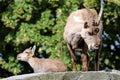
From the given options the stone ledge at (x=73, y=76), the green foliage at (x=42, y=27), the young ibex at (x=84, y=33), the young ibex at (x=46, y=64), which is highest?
the young ibex at (x=84, y=33)

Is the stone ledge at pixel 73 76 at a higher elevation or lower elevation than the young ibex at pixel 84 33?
lower

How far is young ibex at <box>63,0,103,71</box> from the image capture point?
1337cm

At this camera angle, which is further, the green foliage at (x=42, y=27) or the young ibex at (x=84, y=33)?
the green foliage at (x=42, y=27)

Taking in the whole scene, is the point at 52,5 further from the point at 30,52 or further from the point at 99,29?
the point at 99,29

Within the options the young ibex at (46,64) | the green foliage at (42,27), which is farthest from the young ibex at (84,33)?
the green foliage at (42,27)

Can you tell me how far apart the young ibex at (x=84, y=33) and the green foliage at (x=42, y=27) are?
26.6 ft

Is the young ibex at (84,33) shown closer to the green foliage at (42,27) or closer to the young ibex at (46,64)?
the young ibex at (46,64)

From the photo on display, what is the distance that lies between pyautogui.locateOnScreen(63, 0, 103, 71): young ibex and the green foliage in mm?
8103

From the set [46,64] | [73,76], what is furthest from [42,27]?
[73,76]

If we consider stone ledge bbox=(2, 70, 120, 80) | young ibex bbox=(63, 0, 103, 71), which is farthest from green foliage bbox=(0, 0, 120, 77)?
stone ledge bbox=(2, 70, 120, 80)

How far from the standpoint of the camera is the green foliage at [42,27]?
23.1 meters

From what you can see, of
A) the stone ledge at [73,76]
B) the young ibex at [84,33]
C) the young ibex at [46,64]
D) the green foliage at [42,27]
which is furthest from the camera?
the green foliage at [42,27]

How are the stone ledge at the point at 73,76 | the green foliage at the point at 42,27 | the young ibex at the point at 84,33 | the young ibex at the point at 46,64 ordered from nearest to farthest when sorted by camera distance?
the stone ledge at the point at 73,76 → the young ibex at the point at 84,33 → the young ibex at the point at 46,64 → the green foliage at the point at 42,27

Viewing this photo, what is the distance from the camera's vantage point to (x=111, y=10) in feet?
78.2
